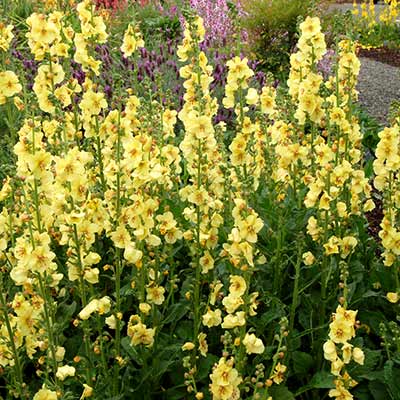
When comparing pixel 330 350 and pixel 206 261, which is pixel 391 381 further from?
pixel 206 261

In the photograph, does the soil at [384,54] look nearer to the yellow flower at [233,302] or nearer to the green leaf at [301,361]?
the green leaf at [301,361]

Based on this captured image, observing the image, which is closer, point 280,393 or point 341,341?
point 341,341

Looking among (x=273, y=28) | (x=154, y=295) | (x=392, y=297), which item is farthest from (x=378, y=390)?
(x=273, y=28)

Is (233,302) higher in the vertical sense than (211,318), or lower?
higher

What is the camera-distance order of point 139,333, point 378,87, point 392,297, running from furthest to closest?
1. point 378,87
2. point 392,297
3. point 139,333

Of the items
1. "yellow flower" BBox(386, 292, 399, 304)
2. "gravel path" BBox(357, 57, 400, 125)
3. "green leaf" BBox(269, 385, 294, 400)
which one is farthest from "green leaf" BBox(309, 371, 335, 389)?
"gravel path" BBox(357, 57, 400, 125)

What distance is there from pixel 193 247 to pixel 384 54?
32.7 feet

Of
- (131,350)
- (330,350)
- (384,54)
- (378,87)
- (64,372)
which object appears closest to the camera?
(64,372)

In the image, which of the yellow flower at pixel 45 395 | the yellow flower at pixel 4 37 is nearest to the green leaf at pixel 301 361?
the yellow flower at pixel 45 395

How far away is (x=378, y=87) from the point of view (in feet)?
30.2

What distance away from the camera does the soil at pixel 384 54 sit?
11305mm

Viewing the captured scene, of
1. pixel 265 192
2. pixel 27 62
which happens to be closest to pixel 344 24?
pixel 265 192

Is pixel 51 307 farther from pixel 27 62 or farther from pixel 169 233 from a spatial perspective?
pixel 27 62

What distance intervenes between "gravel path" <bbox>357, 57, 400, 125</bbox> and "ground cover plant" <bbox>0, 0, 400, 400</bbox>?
177 inches
